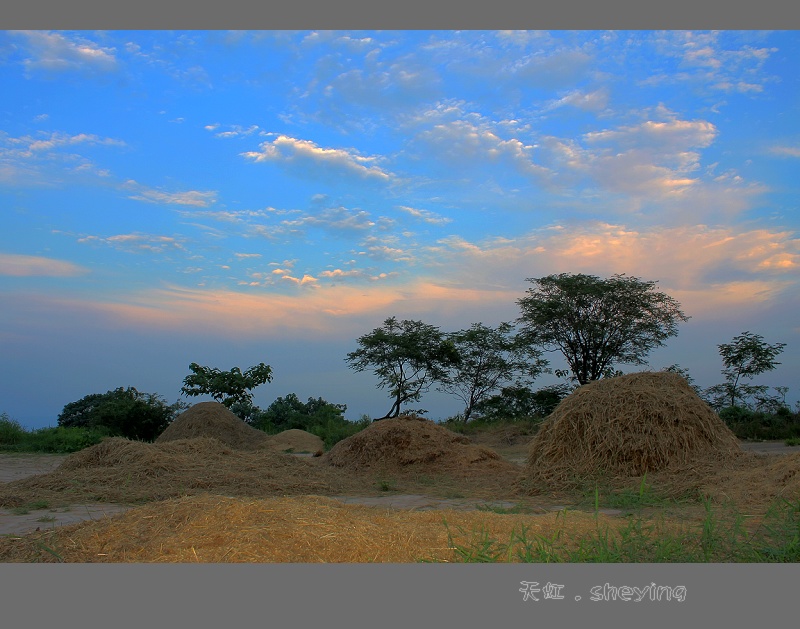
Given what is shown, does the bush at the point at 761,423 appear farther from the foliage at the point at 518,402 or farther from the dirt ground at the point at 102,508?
the dirt ground at the point at 102,508

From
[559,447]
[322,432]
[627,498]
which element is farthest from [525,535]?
[322,432]

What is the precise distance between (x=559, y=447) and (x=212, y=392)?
18156mm

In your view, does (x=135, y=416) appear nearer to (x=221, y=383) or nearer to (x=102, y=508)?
(x=221, y=383)

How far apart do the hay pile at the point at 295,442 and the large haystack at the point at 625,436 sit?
9.77 metres

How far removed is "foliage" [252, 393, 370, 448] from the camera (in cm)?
2087

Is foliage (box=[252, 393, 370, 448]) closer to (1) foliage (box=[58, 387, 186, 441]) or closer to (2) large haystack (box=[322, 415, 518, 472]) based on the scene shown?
(1) foliage (box=[58, 387, 186, 441])

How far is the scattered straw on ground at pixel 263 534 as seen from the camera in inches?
154

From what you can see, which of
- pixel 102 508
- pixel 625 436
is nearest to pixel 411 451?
pixel 625 436

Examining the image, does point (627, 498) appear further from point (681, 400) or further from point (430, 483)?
point (430, 483)

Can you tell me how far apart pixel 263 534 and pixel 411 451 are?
781 centimetres

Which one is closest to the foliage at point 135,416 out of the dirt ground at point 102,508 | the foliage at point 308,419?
the foliage at point 308,419

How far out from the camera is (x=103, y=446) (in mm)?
10883

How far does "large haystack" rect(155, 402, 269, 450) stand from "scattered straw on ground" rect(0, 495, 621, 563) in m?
12.8

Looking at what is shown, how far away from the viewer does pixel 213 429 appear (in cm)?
1770
